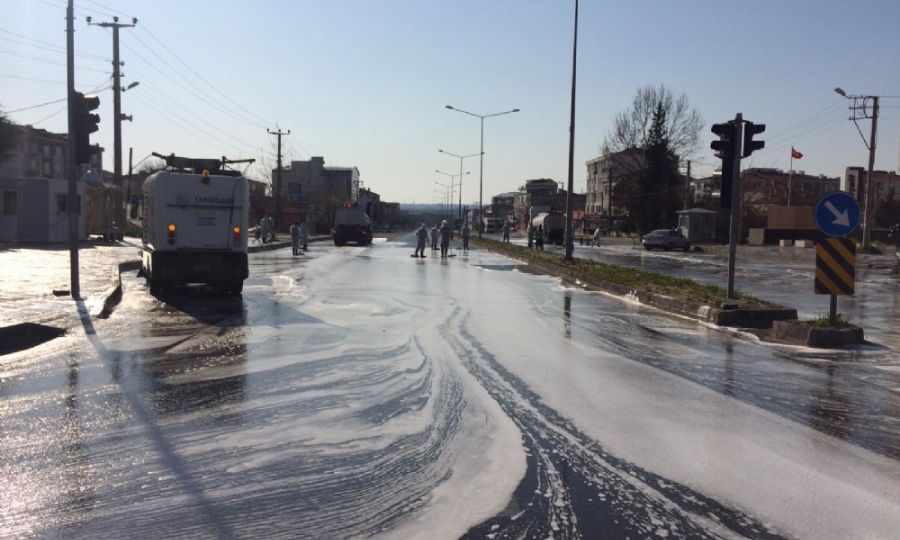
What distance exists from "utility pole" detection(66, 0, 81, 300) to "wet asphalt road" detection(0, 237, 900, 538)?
169 inches

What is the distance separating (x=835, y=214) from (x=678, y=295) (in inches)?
197

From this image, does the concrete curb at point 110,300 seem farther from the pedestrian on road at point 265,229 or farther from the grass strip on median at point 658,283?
the pedestrian on road at point 265,229

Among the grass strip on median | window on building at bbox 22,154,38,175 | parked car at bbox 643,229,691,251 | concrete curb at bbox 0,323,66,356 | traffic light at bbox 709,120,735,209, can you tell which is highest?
window on building at bbox 22,154,38,175

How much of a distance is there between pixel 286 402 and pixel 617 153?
269ft

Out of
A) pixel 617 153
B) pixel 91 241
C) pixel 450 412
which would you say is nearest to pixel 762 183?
pixel 617 153

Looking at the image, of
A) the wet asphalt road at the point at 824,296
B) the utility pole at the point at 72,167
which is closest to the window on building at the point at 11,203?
the utility pole at the point at 72,167

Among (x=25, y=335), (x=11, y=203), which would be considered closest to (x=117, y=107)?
(x=11, y=203)

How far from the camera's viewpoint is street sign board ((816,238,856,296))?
1198 centimetres

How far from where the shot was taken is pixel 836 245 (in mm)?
12109

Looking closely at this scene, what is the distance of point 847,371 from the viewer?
9.38 m


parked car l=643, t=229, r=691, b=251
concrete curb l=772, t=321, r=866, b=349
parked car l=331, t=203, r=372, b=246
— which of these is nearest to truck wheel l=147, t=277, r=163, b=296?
concrete curb l=772, t=321, r=866, b=349

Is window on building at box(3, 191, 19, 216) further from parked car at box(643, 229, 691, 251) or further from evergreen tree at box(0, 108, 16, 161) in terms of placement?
parked car at box(643, 229, 691, 251)

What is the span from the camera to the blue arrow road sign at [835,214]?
1184cm

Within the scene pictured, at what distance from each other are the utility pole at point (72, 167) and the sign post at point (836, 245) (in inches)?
533
